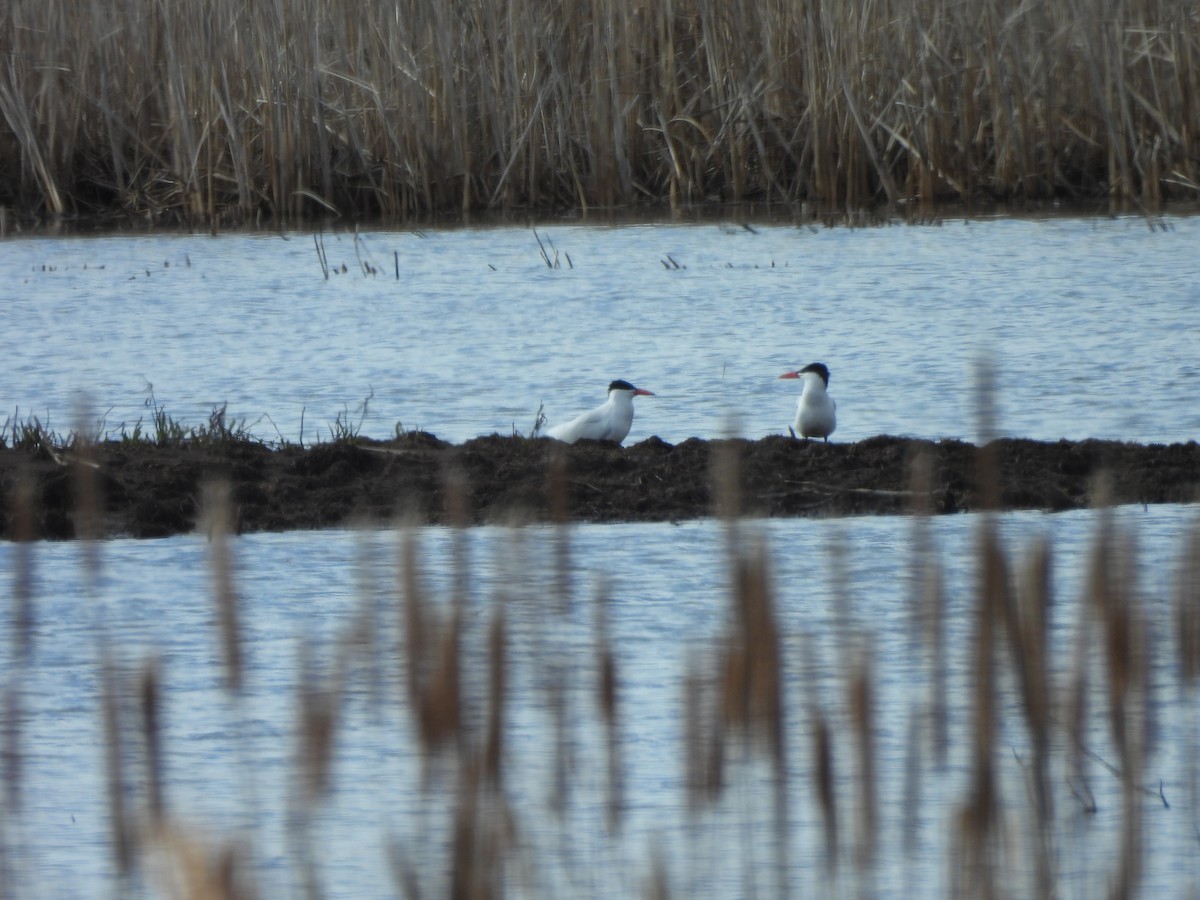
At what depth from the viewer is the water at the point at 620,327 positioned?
28.2ft

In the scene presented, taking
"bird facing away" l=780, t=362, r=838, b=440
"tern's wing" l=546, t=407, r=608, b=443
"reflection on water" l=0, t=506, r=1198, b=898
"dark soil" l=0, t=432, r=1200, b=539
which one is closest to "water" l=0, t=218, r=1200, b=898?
"reflection on water" l=0, t=506, r=1198, b=898

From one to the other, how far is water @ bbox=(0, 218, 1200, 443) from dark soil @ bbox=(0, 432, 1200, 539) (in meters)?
0.54

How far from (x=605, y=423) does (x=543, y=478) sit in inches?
27.6

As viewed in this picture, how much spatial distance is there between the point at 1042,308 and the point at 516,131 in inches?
198

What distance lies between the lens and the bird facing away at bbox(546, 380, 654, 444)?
285 inches

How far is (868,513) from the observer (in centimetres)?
629

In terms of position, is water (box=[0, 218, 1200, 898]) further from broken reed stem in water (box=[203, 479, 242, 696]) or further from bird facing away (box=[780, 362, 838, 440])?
bird facing away (box=[780, 362, 838, 440])

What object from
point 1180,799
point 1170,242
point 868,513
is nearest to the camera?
point 1180,799

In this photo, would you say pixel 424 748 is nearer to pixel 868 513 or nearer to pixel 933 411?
pixel 868 513

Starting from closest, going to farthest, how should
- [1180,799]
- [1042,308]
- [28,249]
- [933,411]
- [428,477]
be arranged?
[1180,799] < [428,477] < [933,411] < [1042,308] < [28,249]

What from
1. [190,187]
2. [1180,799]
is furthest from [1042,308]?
[1180,799]

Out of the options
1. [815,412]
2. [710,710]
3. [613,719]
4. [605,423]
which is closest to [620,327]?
[605,423]

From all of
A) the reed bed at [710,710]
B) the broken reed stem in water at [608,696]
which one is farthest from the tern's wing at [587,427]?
the broken reed stem in water at [608,696]

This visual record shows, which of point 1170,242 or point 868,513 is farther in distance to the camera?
point 1170,242
